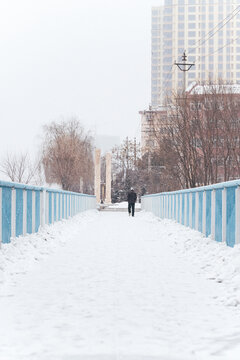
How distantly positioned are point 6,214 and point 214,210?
4.33 metres

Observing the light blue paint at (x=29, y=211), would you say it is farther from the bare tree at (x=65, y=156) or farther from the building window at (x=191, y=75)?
the building window at (x=191, y=75)

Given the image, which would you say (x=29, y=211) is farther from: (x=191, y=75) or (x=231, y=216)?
(x=191, y=75)

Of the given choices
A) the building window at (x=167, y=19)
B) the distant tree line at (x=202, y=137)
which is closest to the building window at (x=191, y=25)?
the building window at (x=167, y=19)

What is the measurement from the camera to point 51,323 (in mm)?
4840

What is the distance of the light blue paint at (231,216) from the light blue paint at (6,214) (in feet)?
13.0

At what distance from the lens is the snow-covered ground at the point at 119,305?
4.12 metres

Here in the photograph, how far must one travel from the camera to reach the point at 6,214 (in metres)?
10.1

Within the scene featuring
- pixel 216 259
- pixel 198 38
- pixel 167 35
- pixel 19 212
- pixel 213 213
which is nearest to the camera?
pixel 216 259

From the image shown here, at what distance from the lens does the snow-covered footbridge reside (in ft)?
13.5

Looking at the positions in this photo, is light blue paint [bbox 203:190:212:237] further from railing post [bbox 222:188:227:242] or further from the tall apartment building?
the tall apartment building

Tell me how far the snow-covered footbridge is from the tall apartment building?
475ft

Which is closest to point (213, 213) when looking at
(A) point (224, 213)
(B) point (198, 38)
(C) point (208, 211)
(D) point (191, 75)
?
(C) point (208, 211)

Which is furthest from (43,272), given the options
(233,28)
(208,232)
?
(233,28)

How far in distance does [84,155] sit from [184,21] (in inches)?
4157
